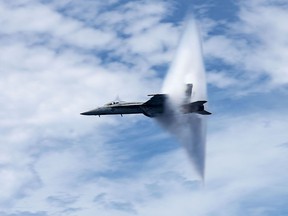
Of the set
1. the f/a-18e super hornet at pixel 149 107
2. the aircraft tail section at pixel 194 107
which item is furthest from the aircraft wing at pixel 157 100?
the aircraft tail section at pixel 194 107

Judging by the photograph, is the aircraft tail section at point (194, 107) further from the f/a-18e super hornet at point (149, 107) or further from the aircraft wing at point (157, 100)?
the aircraft wing at point (157, 100)

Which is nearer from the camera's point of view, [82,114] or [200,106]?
[200,106]

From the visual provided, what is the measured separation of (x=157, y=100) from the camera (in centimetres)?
15550

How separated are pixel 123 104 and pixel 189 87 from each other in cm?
2310

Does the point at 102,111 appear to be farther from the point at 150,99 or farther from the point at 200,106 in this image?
the point at 200,106

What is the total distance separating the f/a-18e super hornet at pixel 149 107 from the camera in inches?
5940

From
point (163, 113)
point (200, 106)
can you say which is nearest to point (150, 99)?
point (163, 113)

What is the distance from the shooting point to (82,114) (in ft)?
553

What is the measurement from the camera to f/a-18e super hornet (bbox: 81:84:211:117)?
151m

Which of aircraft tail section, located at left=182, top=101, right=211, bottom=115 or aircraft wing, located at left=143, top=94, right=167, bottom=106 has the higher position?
aircraft wing, located at left=143, top=94, right=167, bottom=106

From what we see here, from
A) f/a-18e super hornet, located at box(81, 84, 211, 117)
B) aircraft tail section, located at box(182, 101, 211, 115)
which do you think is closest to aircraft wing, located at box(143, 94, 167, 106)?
f/a-18e super hornet, located at box(81, 84, 211, 117)

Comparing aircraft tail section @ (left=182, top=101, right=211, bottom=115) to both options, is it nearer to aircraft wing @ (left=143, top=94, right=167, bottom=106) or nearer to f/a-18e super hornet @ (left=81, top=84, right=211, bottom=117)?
f/a-18e super hornet @ (left=81, top=84, right=211, bottom=117)

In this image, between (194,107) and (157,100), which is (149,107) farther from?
→ (194,107)

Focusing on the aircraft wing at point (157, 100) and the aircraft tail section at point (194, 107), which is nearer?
the aircraft tail section at point (194, 107)
